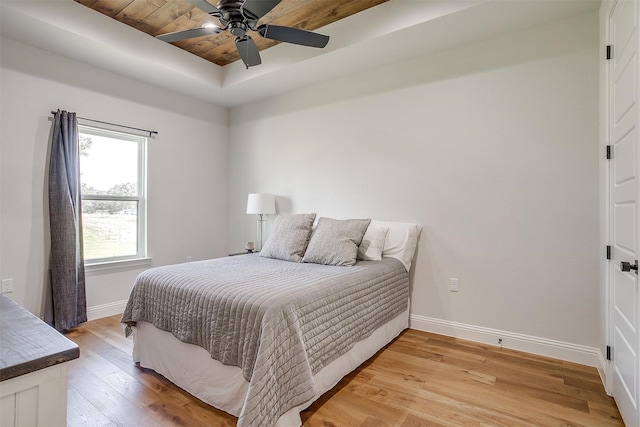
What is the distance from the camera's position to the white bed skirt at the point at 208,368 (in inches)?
68.0

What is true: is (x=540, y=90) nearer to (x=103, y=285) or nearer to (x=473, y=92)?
(x=473, y=92)

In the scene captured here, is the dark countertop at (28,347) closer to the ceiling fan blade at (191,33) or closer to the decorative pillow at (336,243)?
the ceiling fan blade at (191,33)

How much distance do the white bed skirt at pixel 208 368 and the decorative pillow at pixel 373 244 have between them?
2.26ft

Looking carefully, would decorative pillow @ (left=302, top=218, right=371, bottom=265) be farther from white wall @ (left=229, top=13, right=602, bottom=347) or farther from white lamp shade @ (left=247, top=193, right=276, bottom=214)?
white lamp shade @ (left=247, top=193, right=276, bottom=214)

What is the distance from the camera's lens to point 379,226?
10.3ft

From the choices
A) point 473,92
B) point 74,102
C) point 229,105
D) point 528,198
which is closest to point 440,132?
point 473,92

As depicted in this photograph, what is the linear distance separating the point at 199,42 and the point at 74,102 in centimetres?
139

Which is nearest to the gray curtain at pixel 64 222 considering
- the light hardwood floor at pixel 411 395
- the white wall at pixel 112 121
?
the white wall at pixel 112 121

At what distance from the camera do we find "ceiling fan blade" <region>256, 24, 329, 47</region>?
2.18m

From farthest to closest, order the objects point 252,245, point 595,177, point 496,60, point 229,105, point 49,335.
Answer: point 229,105 < point 252,245 < point 496,60 < point 595,177 < point 49,335

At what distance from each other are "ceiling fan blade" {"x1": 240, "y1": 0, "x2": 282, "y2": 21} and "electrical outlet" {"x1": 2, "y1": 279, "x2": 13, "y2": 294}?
3.04 meters

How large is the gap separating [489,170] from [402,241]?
960 millimetres

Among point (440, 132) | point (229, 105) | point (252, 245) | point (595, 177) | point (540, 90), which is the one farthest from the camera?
point (229, 105)

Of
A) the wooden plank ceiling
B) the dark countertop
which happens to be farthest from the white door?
the dark countertop
